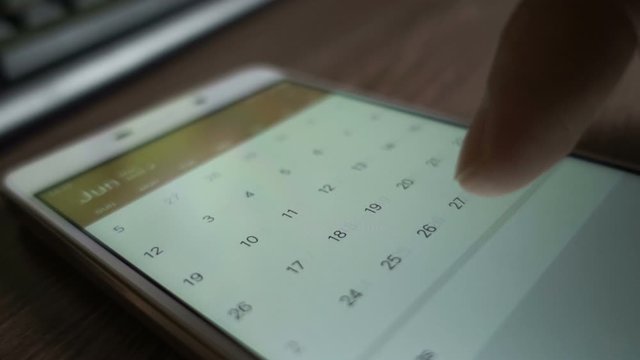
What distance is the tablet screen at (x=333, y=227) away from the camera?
151 mm

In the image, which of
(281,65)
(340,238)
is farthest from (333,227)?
(281,65)

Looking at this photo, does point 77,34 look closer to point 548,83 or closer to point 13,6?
point 13,6

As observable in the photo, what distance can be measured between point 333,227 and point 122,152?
0.08 m

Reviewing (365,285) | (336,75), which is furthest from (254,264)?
(336,75)

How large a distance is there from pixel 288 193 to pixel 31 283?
0.07 metres

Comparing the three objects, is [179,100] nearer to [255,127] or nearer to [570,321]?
[255,127]

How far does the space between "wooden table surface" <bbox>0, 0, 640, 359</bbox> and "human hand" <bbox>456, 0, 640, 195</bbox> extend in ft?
0.13

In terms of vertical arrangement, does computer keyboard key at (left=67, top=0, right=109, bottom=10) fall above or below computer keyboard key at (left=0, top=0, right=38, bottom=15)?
above

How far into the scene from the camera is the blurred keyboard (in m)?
0.25

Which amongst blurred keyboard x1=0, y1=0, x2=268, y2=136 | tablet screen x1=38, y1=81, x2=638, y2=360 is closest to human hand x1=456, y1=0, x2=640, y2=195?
tablet screen x1=38, y1=81, x2=638, y2=360

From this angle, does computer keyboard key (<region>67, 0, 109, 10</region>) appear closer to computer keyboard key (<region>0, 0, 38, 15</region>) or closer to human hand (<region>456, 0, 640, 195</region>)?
computer keyboard key (<region>0, 0, 38, 15</region>)

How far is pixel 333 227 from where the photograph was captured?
178mm

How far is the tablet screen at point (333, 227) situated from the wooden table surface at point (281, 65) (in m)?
0.02

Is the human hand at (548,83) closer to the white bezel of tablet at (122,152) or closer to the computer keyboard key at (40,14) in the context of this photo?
the white bezel of tablet at (122,152)
